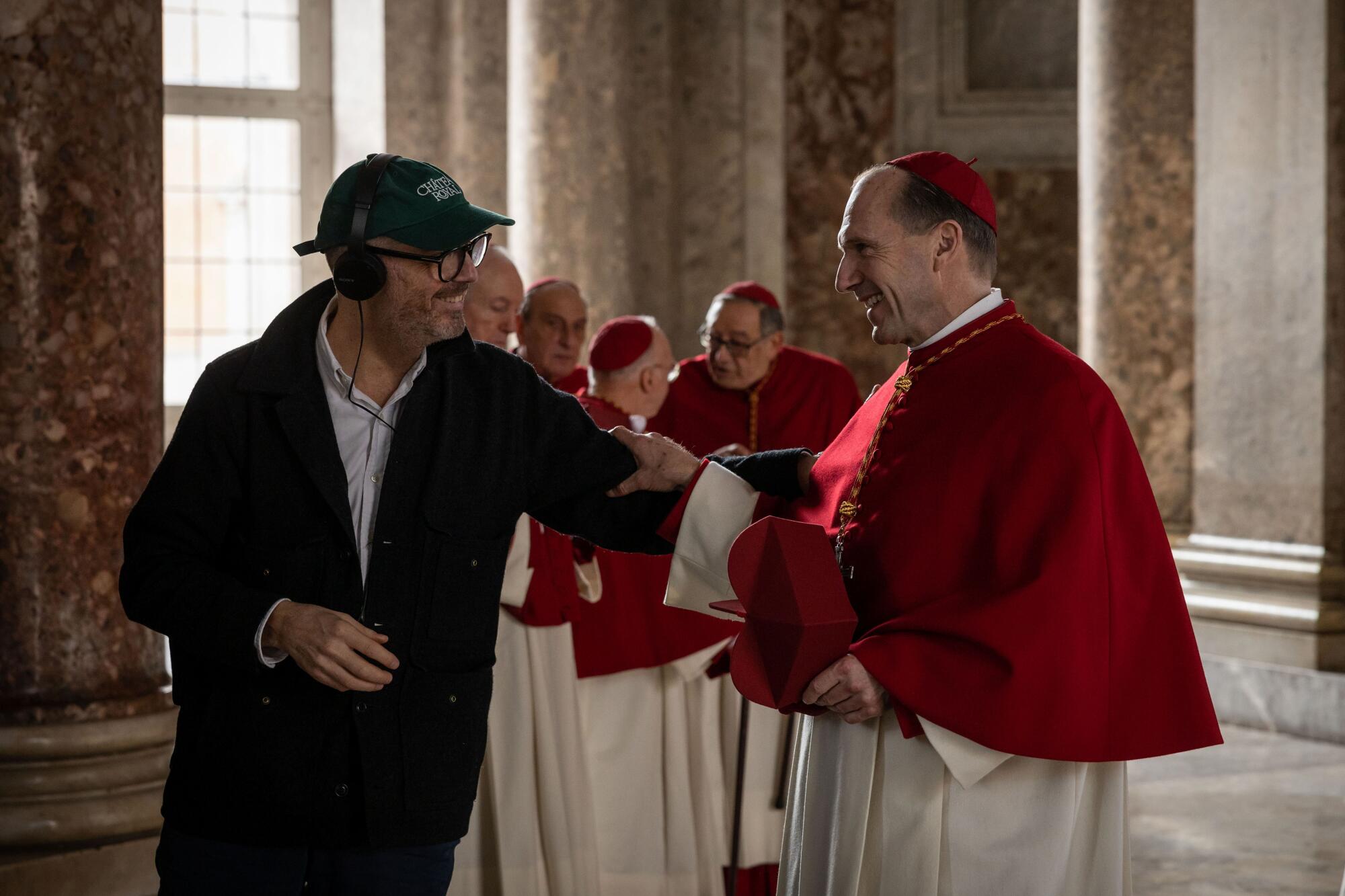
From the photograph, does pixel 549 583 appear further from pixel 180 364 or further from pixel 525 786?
pixel 180 364

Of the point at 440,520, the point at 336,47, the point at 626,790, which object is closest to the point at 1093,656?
the point at 440,520

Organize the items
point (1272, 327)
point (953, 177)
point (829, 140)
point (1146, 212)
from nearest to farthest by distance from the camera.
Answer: point (953, 177) < point (1272, 327) < point (1146, 212) < point (829, 140)

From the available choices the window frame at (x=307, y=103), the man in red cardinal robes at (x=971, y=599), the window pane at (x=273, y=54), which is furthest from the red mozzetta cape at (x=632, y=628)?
the window pane at (x=273, y=54)

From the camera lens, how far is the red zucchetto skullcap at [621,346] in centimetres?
432

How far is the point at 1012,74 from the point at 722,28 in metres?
2.72

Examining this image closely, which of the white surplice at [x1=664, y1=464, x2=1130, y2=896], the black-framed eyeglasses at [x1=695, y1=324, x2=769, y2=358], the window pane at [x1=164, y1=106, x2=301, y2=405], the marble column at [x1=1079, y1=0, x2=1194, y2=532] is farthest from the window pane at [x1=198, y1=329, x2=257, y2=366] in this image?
the white surplice at [x1=664, y1=464, x2=1130, y2=896]

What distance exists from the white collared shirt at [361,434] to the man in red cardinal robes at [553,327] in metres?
2.38

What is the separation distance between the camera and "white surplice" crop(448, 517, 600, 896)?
152 inches

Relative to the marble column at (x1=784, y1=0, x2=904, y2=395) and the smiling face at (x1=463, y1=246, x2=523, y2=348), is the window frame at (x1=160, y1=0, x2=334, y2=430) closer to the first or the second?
the marble column at (x1=784, y1=0, x2=904, y2=395)

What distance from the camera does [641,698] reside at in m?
4.43

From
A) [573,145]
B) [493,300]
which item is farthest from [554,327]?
[573,145]

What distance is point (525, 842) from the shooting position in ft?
12.7

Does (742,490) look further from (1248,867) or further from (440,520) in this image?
(1248,867)

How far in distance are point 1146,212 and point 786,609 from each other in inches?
243
